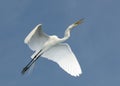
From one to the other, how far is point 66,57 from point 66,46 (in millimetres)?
657

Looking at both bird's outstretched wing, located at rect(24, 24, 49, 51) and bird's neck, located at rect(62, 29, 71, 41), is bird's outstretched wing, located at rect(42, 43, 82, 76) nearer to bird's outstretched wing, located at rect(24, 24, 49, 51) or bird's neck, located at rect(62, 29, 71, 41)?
bird's neck, located at rect(62, 29, 71, 41)

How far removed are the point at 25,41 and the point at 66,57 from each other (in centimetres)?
317

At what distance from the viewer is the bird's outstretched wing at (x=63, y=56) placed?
50.3 m

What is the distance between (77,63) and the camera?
165 ft

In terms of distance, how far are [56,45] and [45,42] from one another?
2.44ft

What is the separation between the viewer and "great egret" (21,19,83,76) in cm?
4991

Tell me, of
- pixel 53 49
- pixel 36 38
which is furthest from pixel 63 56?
pixel 36 38

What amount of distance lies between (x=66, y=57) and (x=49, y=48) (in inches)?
45.3

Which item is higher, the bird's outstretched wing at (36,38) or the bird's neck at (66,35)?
the bird's neck at (66,35)

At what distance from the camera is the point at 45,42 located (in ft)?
167

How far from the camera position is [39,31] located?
5009 centimetres

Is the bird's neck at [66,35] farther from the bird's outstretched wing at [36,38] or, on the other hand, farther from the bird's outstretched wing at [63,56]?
the bird's outstretched wing at [36,38]

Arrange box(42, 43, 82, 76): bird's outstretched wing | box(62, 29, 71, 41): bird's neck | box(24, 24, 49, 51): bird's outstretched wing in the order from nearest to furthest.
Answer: box(24, 24, 49, 51): bird's outstretched wing < box(42, 43, 82, 76): bird's outstretched wing < box(62, 29, 71, 41): bird's neck

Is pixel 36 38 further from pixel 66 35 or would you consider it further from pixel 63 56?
pixel 63 56
